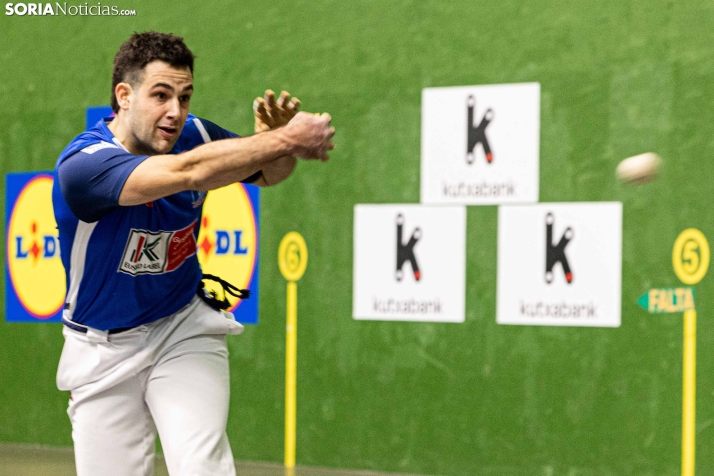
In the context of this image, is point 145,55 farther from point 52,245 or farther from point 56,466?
point 52,245

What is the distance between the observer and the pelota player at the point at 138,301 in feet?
7.93

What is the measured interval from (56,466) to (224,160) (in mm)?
2929

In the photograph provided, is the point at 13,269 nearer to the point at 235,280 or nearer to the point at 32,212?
the point at 32,212

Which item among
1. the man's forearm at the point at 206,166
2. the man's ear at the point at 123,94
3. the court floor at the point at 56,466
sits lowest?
the court floor at the point at 56,466

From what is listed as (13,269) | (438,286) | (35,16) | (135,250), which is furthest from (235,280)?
(135,250)

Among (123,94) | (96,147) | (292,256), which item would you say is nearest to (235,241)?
(292,256)

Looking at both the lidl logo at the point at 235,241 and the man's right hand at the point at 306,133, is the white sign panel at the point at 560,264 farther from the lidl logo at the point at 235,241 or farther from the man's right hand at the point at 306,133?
the man's right hand at the point at 306,133

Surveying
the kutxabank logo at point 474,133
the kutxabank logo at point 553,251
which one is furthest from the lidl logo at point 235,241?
the kutxabank logo at point 553,251

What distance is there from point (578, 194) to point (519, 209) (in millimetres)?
234

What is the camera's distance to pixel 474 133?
430 cm

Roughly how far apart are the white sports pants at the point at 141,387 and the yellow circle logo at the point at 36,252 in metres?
2.77

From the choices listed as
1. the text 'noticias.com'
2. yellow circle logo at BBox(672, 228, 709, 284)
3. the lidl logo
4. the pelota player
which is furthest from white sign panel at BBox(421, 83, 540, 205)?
the pelota player

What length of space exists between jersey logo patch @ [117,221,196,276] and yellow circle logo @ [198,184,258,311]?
7.27 feet

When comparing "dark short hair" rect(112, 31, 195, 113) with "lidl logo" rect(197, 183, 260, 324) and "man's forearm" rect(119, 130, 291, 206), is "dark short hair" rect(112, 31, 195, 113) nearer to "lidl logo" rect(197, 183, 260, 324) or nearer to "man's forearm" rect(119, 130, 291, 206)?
"man's forearm" rect(119, 130, 291, 206)
